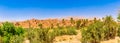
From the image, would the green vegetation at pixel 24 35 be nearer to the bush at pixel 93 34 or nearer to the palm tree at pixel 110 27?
the bush at pixel 93 34

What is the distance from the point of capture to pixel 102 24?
4509 centimetres

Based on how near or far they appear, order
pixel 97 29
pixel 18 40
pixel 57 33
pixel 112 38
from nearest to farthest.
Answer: pixel 18 40
pixel 97 29
pixel 112 38
pixel 57 33

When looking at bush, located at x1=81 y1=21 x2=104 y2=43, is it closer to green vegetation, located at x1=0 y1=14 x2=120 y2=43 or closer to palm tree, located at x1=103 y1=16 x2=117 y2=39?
green vegetation, located at x1=0 y1=14 x2=120 y2=43

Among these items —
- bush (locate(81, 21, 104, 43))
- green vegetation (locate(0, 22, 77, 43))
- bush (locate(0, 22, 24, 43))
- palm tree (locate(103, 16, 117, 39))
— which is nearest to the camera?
green vegetation (locate(0, 22, 77, 43))

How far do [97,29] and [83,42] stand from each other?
3392mm

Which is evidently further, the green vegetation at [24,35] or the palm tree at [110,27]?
the palm tree at [110,27]

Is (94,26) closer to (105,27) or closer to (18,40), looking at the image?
(105,27)

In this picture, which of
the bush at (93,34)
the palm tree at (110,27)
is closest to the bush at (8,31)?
the bush at (93,34)

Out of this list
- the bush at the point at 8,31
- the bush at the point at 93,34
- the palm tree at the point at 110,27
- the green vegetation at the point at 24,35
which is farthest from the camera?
the bush at the point at 8,31

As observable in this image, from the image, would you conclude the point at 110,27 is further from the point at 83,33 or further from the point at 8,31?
the point at 8,31

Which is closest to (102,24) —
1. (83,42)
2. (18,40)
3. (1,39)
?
(83,42)

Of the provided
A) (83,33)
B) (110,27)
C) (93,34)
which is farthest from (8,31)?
(110,27)

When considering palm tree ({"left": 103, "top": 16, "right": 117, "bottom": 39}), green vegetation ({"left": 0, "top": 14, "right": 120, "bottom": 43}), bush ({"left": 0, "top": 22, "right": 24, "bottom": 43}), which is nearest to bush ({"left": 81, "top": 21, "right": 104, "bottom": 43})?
green vegetation ({"left": 0, "top": 14, "right": 120, "bottom": 43})

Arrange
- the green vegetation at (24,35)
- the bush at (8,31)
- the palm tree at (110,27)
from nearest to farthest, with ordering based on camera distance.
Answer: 1. the green vegetation at (24,35)
2. the palm tree at (110,27)
3. the bush at (8,31)
